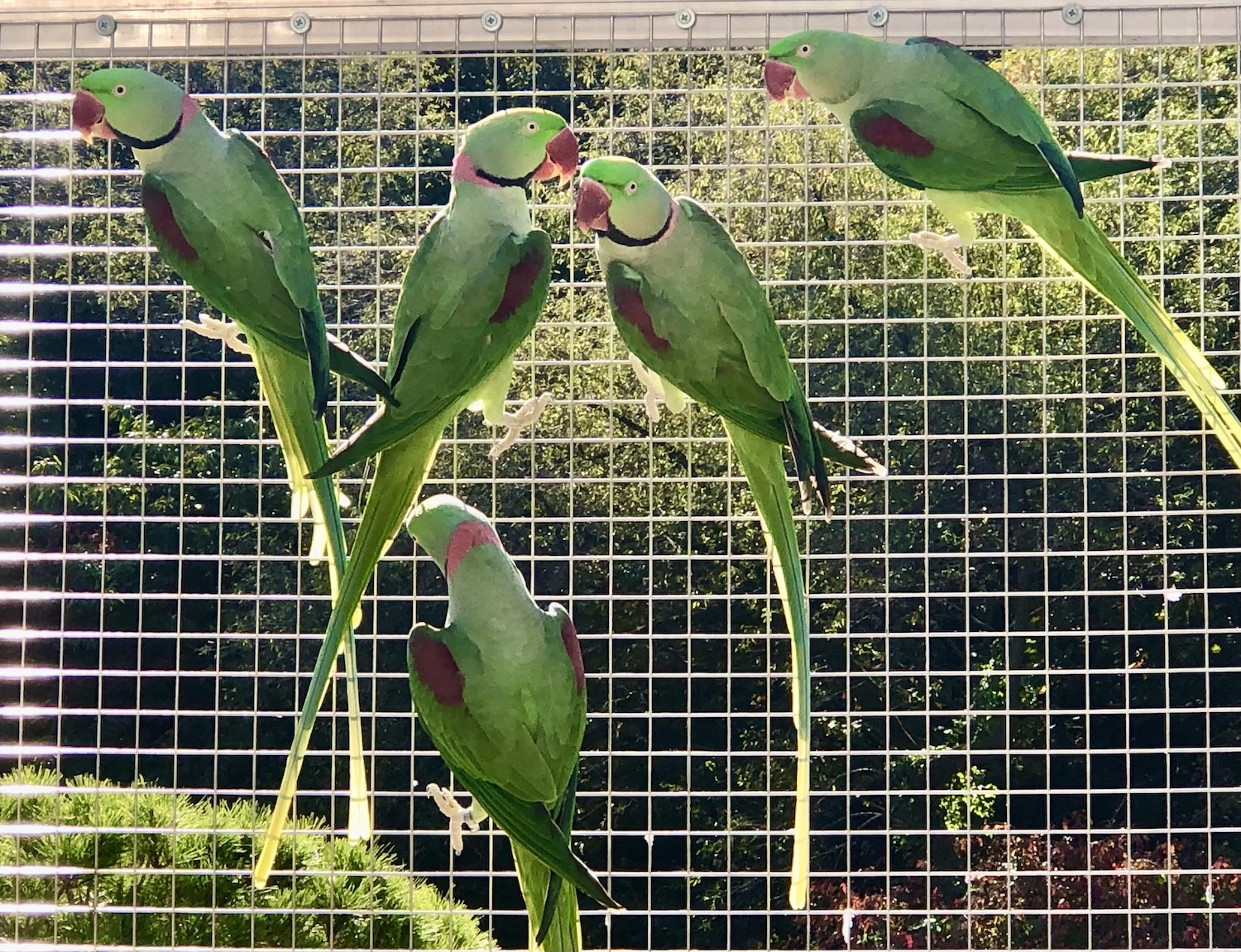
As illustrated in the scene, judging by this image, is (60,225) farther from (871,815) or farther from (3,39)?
(871,815)

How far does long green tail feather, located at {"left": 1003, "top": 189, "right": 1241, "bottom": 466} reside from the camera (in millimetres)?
1531

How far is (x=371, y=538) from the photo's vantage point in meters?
1.55

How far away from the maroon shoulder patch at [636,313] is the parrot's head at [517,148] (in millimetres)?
162

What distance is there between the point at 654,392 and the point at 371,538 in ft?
1.33

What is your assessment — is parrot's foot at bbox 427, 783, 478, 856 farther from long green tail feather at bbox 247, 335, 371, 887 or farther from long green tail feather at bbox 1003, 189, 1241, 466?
long green tail feather at bbox 1003, 189, 1241, 466

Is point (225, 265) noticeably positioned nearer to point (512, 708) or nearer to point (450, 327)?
point (450, 327)

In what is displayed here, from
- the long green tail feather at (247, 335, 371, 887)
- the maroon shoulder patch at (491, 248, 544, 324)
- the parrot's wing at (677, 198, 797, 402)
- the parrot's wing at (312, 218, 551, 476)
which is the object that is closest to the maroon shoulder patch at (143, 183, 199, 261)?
the long green tail feather at (247, 335, 371, 887)

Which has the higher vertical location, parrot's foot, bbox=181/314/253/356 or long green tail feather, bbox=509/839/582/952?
parrot's foot, bbox=181/314/253/356

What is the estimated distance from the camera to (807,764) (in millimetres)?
1562

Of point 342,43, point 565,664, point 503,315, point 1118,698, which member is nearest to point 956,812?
point 1118,698

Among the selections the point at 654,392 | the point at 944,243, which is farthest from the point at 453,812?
the point at 944,243

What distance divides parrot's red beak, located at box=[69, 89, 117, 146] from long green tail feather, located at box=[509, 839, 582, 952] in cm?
101

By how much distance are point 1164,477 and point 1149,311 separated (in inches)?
8.5

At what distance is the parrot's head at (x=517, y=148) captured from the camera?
4.90 feet
